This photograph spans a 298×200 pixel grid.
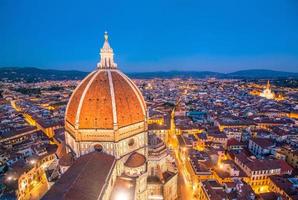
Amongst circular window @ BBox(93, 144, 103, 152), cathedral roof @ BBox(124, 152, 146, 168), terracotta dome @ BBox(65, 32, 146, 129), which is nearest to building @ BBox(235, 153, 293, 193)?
cathedral roof @ BBox(124, 152, 146, 168)

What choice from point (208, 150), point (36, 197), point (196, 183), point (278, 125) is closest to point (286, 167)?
point (208, 150)

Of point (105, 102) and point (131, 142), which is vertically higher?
point (105, 102)

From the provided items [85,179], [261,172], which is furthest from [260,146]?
[85,179]

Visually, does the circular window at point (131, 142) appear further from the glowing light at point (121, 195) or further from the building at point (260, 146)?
the building at point (260, 146)

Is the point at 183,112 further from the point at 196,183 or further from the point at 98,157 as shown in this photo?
the point at 98,157

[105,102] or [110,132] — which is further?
[105,102]

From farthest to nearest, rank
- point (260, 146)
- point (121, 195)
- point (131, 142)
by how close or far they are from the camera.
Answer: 1. point (260, 146)
2. point (131, 142)
3. point (121, 195)

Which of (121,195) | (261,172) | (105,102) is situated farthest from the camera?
(261,172)

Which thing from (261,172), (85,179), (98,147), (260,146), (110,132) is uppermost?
(110,132)

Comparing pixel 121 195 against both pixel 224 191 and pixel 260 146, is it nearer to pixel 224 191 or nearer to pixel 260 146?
pixel 224 191
